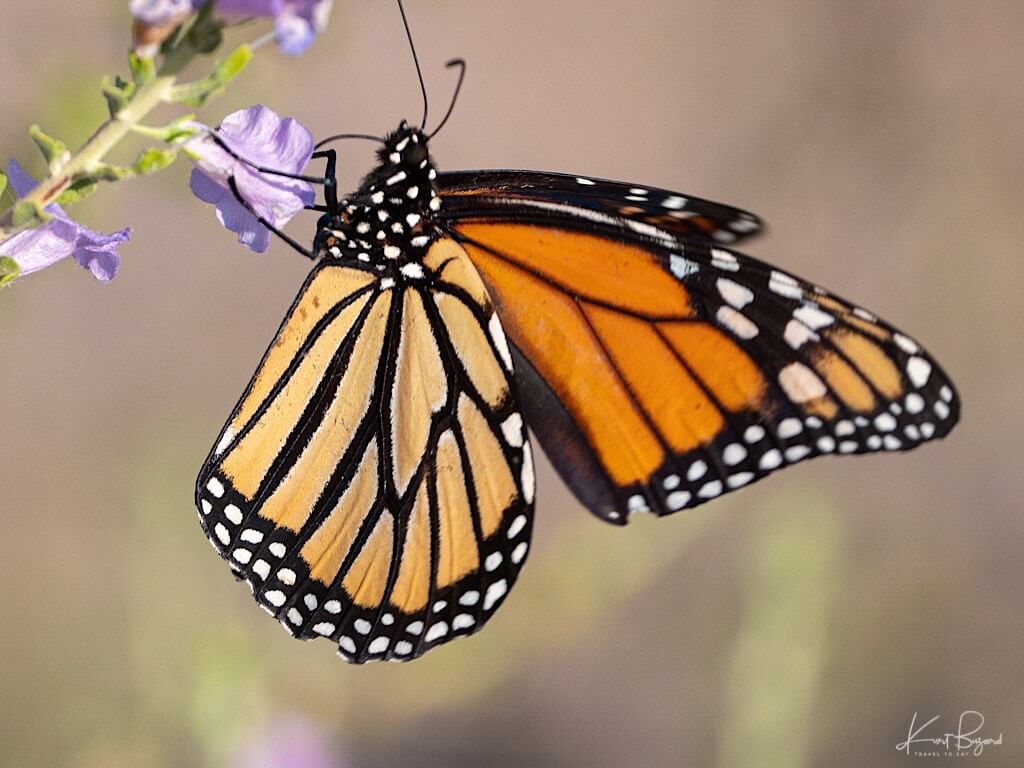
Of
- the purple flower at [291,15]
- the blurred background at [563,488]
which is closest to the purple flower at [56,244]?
the purple flower at [291,15]

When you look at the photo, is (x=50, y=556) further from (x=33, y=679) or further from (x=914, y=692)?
(x=914, y=692)

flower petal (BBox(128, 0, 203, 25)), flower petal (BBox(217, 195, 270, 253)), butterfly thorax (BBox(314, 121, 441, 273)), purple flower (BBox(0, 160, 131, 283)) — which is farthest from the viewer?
butterfly thorax (BBox(314, 121, 441, 273))

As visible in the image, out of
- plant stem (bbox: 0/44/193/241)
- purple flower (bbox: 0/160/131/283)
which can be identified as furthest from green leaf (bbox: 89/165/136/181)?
purple flower (bbox: 0/160/131/283)

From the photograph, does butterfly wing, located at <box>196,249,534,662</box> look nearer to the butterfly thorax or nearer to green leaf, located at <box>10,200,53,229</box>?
the butterfly thorax

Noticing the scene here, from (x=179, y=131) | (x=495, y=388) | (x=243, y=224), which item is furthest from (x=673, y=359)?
(x=179, y=131)

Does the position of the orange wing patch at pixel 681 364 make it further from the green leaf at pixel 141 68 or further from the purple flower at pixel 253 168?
the green leaf at pixel 141 68

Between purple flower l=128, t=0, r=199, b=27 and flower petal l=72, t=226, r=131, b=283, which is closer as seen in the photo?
purple flower l=128, t=0, r=199, b=27

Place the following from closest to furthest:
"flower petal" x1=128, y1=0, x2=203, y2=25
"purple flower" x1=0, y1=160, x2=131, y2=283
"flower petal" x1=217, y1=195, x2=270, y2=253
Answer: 1. "flower petal" x1=128, y1=0, x2=203, y2=25
2. "purple flower" x1=0, y1=160, x2=131, y2=283
3. "flower petal" x1=217, y1=195, x2=270, y2=253

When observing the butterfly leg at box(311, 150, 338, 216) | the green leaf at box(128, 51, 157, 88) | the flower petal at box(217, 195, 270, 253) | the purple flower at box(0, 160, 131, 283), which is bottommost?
the purple flower at box(0, 160, 131, 283)
